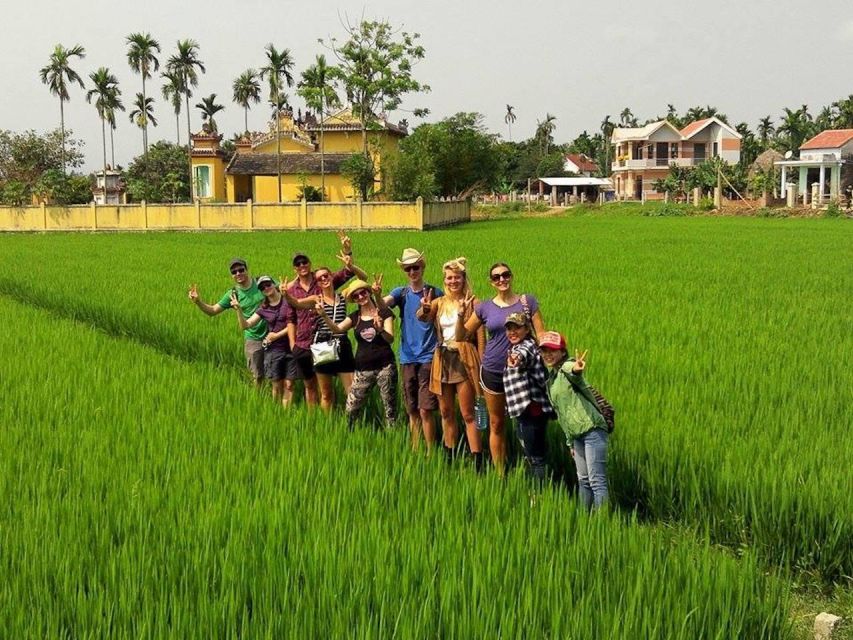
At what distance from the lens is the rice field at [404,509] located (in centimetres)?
280

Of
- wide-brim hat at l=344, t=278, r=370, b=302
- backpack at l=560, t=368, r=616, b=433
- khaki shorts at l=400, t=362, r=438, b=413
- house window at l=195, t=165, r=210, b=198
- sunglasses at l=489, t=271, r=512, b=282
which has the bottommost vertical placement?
khaki shorts at l=400, t=362, r=438, b=413

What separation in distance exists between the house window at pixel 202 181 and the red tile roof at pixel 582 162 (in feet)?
148

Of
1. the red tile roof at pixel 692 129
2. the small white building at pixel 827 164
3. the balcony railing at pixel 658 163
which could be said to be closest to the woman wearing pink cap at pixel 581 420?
the small white building at pixel 827 164

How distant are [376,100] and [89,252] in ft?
67.2

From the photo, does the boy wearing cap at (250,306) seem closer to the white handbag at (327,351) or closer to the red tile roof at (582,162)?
the white handbag at (327,351)

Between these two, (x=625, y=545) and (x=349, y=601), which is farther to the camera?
(x=625, y=545)

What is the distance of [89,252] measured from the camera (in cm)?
2325

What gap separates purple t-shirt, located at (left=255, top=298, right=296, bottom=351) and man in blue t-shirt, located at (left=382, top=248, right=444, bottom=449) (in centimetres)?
110

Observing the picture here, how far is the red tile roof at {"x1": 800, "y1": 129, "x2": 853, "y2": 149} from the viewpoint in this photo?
52.9 meters

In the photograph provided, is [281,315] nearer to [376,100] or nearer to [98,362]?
[98,362]

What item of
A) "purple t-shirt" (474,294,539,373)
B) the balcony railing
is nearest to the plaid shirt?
"purple t-shirt" (474,294,539,373)

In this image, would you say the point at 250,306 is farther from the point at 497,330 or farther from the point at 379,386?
the point at 497,330

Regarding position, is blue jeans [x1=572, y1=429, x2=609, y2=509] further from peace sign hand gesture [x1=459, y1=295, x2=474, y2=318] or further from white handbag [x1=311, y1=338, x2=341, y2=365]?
white handbag [x1=311, y1=338, x2=341, y2=365]

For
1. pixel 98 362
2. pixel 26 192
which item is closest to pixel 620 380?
pixel 98 362
